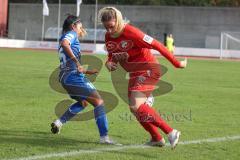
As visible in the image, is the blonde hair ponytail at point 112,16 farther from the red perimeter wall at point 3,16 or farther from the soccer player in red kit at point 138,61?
the red perimeter wall at point 3,16

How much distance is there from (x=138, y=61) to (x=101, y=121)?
3.46ft

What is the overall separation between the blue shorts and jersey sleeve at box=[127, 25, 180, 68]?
1206mm

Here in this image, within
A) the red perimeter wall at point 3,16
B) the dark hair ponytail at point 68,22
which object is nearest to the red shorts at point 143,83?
the dark hair ponytail at point 68,22

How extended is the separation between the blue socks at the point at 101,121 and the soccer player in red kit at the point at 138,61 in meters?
0.54

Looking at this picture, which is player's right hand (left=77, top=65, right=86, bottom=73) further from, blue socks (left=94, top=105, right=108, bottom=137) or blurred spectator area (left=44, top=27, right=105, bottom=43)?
blurred spectator area (left=44, top=27, right=105, bottom=43)

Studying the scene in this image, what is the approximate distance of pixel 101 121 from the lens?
26.8 ft

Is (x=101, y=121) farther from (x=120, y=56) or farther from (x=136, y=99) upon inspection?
(x=120, y=56)

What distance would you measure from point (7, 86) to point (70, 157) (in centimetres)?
961

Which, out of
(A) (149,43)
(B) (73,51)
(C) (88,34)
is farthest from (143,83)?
(C) (88,34)

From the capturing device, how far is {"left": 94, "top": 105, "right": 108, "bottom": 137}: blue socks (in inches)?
319

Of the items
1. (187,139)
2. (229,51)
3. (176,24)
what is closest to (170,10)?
(176,24)

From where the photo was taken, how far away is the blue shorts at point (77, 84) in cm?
839

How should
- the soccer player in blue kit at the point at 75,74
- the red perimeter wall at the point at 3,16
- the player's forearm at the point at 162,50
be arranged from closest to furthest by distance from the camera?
1. the player's forearm at the point at 162,50
2. the soccer player in blue kit at the point at 75,74
3. the red perimeter wall at the point at 3,16

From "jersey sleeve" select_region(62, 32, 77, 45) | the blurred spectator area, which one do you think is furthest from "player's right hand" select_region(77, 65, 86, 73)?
the blurred spectator area
